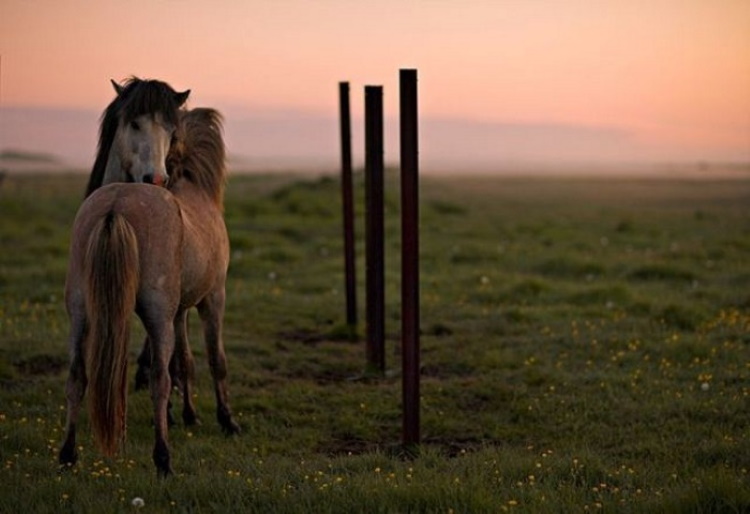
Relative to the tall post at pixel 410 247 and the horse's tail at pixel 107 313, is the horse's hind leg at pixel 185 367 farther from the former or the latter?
the tall post at pixel 410 247

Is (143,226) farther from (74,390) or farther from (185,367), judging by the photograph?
(185,367)

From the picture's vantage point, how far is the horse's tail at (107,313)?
219 inches

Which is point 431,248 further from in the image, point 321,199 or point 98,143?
point 98,143

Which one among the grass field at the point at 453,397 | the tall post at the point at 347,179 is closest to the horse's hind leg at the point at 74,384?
the grass field at the point at 453,397

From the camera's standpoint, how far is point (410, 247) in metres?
6.64

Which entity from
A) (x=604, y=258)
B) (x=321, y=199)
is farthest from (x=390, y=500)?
(x=321, y=199)

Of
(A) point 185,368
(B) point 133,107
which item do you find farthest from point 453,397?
(B) point 133,107

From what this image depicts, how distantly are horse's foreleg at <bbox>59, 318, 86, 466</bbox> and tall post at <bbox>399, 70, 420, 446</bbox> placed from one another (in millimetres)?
2366

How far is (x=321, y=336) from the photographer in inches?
458

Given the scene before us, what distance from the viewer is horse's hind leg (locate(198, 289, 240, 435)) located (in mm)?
7418

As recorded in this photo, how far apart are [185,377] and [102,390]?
208cm

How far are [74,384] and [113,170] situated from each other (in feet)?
6.35

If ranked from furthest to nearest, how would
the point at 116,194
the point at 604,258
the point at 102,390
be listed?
1. the point at 604,258
2. the point at 116,194
3. the point at 102,390

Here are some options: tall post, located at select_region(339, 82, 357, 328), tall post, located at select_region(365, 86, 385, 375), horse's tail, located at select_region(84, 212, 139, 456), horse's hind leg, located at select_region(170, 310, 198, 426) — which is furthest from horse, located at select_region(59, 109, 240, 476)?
tall post, located at select_region(339, 82, 357, 328)
